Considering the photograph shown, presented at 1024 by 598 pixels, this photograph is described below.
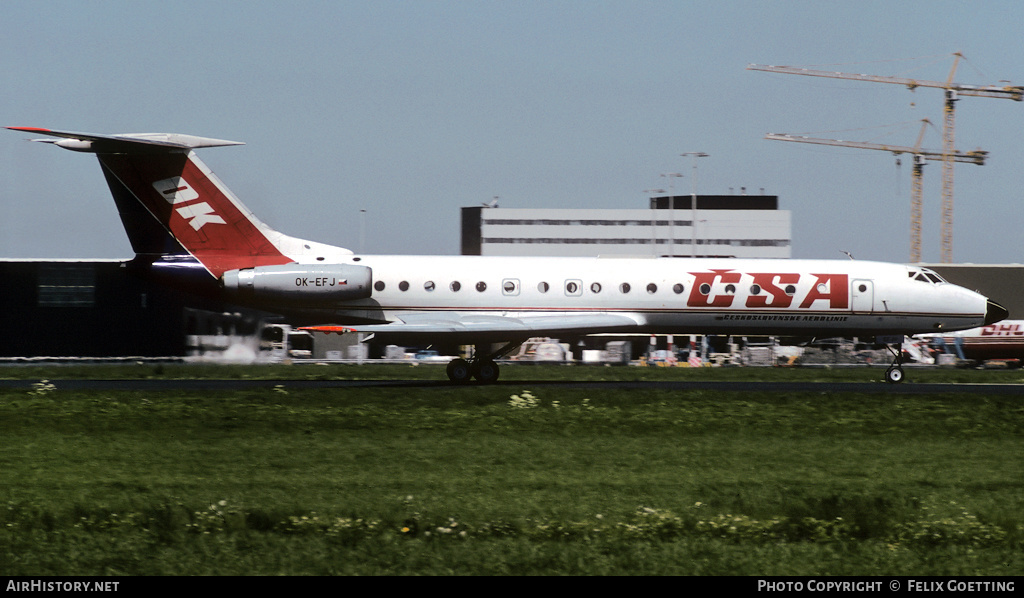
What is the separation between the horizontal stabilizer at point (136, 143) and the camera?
25.4 meters

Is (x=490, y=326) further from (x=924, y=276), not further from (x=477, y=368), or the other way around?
(x=924, y=276)

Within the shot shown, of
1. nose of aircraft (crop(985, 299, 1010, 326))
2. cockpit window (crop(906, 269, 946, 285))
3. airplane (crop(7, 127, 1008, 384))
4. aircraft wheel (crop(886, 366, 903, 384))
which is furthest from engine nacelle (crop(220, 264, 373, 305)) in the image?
nose of aircraft (crop(985, 299, 1010, 326))

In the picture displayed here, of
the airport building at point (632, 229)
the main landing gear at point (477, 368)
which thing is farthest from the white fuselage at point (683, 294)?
the airport building at point (632, 229)

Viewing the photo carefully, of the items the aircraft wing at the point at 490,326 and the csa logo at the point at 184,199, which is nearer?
the aircraft wing at the point at 490,326

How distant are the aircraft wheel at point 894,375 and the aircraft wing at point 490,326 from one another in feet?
22.7

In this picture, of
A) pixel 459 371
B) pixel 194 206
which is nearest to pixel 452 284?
pixel 459 371

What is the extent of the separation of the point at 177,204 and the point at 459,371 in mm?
7839

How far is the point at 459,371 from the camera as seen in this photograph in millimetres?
27156

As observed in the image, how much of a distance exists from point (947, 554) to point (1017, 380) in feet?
86.6

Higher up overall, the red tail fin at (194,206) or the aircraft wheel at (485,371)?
the red tail fin at (194,206)

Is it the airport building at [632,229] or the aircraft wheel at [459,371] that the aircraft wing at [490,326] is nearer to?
the aircraft wheel at [459,371]

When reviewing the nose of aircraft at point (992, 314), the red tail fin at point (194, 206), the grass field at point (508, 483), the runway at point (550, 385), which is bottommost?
the grass field at point (508, 483)

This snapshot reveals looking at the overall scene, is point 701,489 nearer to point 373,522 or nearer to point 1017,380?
point 373,522
